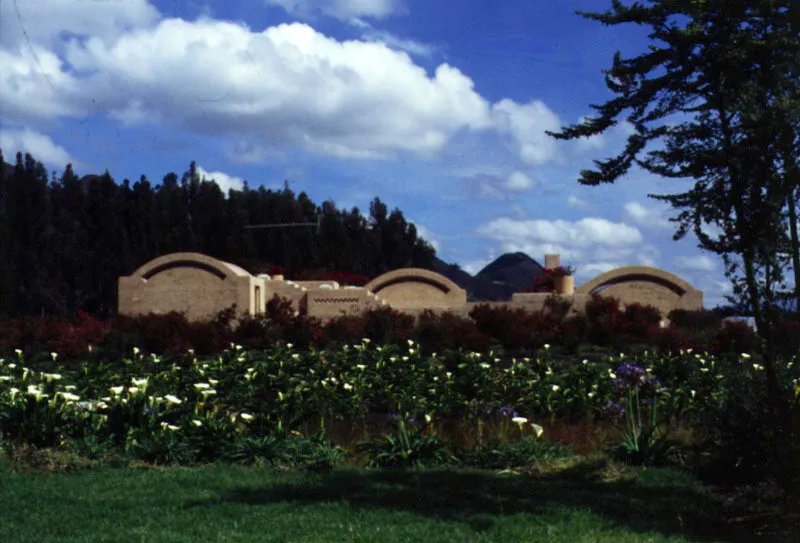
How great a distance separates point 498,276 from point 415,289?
180ft

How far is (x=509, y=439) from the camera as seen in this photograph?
8.24m

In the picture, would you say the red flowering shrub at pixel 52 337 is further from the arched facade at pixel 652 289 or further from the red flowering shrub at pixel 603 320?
the arched facade at pixel 652 289

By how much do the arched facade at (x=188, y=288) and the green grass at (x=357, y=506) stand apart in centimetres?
1474

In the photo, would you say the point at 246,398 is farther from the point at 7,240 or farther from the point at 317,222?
the point at 317,222

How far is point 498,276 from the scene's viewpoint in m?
79.1

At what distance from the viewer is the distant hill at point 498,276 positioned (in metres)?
55.3

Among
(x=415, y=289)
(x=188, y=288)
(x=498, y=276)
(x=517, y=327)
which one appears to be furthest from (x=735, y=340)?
(x=498, y=276)

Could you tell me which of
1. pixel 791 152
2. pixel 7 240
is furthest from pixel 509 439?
pixel 7 240

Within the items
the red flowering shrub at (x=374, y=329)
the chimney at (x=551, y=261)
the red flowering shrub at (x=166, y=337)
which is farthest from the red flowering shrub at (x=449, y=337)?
the chimney at (x=551, y=261)

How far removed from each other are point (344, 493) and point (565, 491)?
5.84 ft

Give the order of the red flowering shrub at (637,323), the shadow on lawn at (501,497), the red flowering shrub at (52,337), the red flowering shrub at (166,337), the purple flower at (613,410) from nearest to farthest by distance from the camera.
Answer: the shadow on lawn at (501,497), the purple flower at (613,410), the red flowering shrub at (166,337), the red flowering shrub at (52,337), the red flowering shrub at (637,323)

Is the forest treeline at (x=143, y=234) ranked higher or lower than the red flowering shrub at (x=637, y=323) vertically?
higher

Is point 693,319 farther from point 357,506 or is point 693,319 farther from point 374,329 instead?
point 357,506

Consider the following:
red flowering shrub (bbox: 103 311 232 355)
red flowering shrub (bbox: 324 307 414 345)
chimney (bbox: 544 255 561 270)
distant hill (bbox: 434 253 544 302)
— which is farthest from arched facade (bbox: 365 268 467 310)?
distant hill (bbox: 434 253 544 302)
